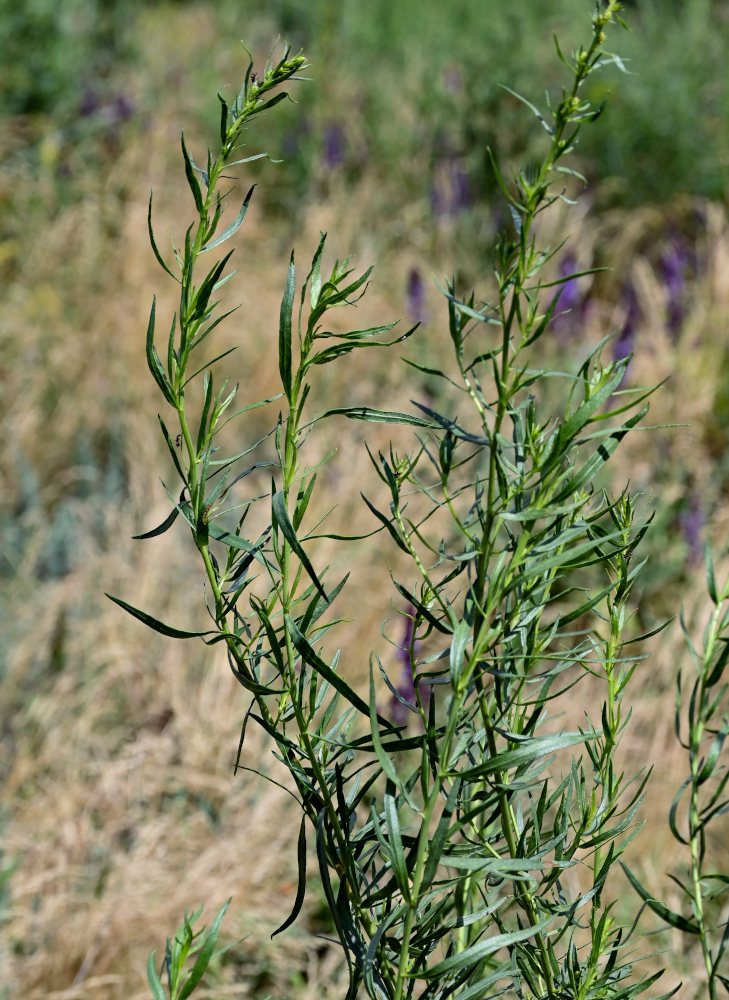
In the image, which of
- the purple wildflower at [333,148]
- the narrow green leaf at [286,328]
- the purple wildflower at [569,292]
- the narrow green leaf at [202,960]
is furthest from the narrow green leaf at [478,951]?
the purple wildflower at [333,148]

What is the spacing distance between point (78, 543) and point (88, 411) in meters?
0.92

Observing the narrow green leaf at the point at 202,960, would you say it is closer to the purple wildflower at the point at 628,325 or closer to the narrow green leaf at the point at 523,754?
the narrow green leaf at the point at 523,754

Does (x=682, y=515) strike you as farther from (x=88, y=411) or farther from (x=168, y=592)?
(x=88, y=411)

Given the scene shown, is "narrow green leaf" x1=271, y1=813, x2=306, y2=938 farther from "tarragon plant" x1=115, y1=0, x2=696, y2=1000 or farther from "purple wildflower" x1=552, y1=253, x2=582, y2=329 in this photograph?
"purple wildflower" x1=552, y1=253, x2=582, y2=329

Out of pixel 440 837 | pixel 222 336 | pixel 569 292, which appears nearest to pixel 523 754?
pixel 440 837

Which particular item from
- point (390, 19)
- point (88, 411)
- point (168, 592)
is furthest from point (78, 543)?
point (390, 19)

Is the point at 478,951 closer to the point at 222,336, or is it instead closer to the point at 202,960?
the point at 202,960

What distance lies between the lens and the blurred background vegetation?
1918 millimetres

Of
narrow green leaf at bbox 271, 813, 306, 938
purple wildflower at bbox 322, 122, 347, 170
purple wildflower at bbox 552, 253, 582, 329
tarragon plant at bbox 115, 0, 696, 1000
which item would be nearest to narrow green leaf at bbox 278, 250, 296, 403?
tarragon plant at bbox 115, 0, 696, 1000

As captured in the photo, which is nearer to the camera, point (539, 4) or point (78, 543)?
point (78, 543)

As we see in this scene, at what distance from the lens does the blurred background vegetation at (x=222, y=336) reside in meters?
1.92

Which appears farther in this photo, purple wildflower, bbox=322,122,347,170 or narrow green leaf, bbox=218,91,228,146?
purple wildflower, bbox=322,122,347,170

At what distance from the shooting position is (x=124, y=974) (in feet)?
5.66

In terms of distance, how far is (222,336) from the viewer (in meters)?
4.17
